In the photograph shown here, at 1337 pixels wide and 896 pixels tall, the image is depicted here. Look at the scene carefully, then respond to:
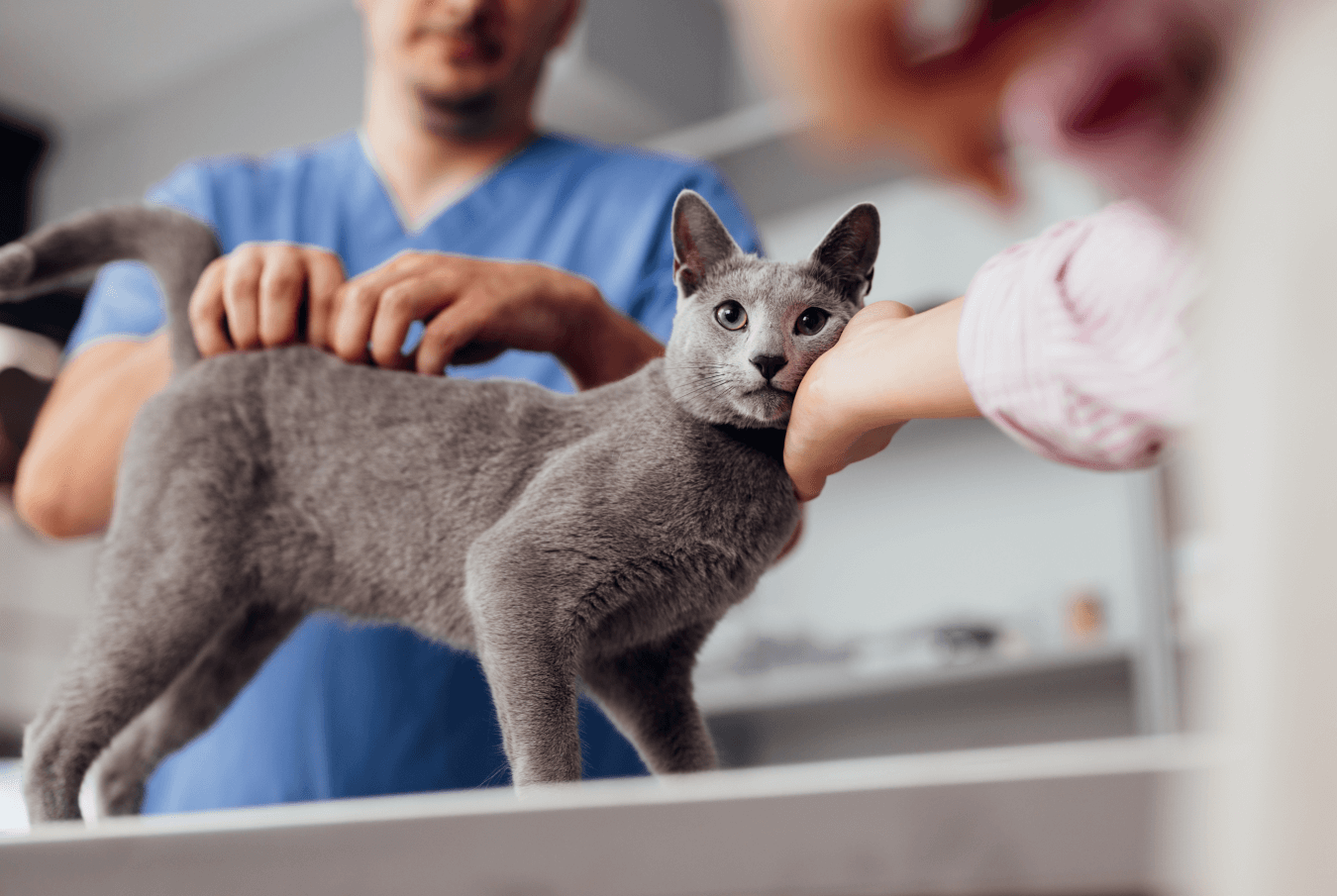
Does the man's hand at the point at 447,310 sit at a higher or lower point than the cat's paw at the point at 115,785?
higher

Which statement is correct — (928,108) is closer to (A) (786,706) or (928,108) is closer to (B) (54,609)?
(A) (786,706)

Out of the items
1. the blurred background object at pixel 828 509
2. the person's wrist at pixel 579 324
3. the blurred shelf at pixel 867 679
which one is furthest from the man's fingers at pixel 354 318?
the blurred shelf at pixel 867 679

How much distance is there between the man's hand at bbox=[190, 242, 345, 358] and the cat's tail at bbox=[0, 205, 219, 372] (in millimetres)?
54

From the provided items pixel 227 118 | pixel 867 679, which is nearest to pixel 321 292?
pixel 867 679

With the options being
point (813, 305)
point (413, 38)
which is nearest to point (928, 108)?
point (813, 305)

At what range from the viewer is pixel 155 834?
1.00 ft

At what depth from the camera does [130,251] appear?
0.69 meters

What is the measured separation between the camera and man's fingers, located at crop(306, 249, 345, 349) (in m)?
0.60

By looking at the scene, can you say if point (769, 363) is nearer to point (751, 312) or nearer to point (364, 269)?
point (751, 312)

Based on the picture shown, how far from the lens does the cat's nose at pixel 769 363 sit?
49 cm

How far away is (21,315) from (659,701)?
7.73 feet

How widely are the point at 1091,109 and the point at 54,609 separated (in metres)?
3.39

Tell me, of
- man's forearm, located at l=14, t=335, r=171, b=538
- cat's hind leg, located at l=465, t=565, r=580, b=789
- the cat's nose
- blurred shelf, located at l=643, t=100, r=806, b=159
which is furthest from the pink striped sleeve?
blurred shelf, located at l=643, t=100, r=806, b=159

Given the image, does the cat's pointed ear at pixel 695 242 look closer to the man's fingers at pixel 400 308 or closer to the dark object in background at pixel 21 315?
the man's fingers at pixel 400 308
